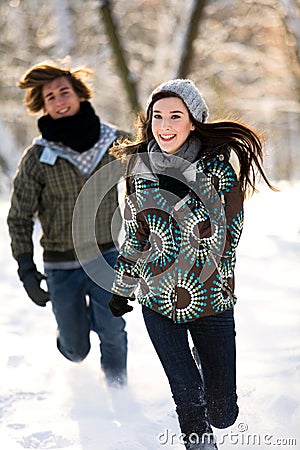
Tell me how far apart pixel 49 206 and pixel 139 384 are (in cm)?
113

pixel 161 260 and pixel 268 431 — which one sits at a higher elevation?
pixel 161 260

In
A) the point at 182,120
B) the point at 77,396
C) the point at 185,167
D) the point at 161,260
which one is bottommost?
the point at 77,396

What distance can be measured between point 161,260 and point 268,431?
101cm

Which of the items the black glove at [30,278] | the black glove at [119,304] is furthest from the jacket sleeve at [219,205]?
the black glove at [30,278]

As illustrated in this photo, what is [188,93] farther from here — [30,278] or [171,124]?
[30,278]

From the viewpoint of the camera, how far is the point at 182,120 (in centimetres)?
271

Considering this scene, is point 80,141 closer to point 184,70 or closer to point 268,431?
point 268,431

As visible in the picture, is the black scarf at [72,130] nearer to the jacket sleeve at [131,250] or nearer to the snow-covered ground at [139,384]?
the jacket sleeve at [131,250]

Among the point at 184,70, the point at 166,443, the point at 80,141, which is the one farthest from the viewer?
the point at 184,70

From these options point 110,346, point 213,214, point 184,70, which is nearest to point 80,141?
point 110,346

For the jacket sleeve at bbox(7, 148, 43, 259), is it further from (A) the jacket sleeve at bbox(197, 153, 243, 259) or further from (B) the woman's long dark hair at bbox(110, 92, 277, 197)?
(A) the jacket sleeve at bbox(197, 153, 243, 259)

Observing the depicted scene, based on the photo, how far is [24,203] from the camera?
380cm

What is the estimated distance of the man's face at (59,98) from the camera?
3857 mm

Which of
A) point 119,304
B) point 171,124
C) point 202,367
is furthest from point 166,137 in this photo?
point 202,367
